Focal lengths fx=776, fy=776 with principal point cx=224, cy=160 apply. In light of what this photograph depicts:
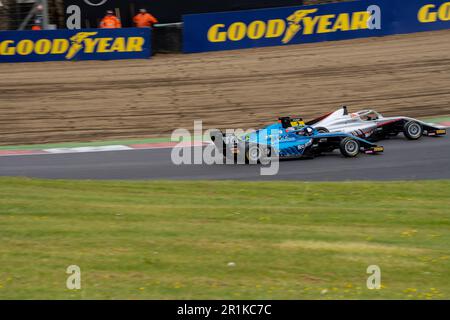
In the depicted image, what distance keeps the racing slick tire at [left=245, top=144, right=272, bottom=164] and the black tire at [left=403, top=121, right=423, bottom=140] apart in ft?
12.4

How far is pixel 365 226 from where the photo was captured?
10734 millimetres

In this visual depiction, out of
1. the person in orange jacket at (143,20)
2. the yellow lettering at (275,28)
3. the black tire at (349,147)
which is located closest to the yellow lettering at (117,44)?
the person in orange jacket at (143,20)

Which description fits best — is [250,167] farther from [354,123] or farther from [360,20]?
[360,20]

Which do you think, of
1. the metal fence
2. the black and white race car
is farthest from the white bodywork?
the metal fence

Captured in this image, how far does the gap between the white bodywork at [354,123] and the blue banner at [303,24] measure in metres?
10.5

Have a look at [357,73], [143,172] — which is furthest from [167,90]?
[143,172]

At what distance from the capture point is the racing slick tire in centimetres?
1656

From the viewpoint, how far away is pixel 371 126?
18.0 metres

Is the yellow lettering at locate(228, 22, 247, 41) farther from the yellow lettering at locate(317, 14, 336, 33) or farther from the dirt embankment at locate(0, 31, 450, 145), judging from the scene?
the yellow lettering at locate(317, 14, 336, 33)

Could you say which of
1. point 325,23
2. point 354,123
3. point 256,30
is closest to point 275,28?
point 256,30

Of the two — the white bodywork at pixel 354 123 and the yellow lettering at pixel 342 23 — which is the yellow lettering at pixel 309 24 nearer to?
the yellow lettering at pixel 342 23

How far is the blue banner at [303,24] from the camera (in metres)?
27.8

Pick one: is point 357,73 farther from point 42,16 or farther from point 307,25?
point 42,16

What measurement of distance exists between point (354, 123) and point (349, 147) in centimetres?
109
